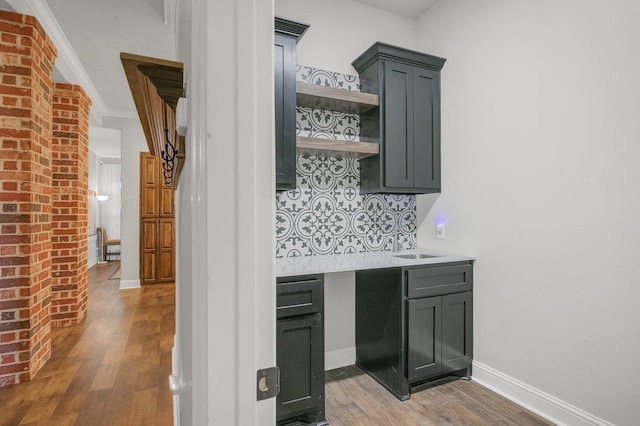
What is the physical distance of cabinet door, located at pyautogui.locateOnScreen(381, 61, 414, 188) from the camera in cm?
256

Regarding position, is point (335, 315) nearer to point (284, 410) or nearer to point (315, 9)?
point (284, 410)

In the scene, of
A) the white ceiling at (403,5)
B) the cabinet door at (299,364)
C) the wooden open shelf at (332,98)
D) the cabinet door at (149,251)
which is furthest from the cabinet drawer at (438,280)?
the cabinet door at (149,251)

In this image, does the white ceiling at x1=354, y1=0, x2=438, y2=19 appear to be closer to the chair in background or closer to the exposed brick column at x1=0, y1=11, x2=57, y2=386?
the exposed brick column at x1=0, y1=11, x2=57, y2=386

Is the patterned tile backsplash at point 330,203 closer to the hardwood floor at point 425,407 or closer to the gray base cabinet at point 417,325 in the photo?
the gray base cabinet at point 417,325

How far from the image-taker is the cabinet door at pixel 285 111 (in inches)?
86.7

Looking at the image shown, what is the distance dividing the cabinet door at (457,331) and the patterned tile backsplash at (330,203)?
0.76m

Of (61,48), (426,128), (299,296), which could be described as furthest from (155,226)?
(426,128)

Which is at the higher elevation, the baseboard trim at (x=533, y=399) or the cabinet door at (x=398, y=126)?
the cabinet door at (x=398, y=126)

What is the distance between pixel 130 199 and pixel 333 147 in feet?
14.5

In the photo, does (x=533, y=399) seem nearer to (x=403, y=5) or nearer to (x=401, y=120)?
(x=401, y=120)

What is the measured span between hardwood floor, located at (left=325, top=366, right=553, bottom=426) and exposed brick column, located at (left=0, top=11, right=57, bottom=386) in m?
2.24

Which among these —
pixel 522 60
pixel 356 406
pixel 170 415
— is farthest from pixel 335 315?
pixel 522 60

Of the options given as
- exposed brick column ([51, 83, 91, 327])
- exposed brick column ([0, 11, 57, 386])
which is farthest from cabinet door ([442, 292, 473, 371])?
exposed brick column ([51, 83, 91, 327])

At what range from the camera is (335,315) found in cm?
277
